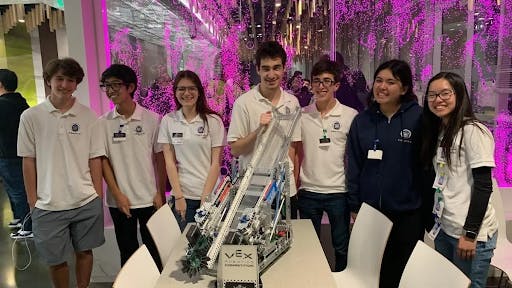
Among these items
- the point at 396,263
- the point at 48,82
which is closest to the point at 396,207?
the point at 396,263

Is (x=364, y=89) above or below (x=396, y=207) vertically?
above

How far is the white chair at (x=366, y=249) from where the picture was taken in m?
2.00

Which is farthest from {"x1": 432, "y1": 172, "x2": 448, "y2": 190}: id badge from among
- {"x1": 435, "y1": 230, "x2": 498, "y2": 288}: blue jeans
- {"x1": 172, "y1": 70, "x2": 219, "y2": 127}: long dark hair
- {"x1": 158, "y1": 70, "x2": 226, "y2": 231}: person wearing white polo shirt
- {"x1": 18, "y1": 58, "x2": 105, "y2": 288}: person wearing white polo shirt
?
{"x1": 18, "y1": 58, "x2": 105, "y2": 288}: person wearing white polo shirt

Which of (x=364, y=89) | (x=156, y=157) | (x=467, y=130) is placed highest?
(x=364, y=89)

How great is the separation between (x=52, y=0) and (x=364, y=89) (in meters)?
5.71

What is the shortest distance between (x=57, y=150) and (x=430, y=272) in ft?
6.70

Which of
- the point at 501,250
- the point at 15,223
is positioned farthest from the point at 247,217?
the point at 15,223

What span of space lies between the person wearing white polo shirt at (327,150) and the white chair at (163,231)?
0.83 m

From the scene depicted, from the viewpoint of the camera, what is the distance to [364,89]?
3.21 m

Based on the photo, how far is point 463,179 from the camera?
1.86m

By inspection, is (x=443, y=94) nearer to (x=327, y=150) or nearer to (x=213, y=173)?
(x=327, y=150)

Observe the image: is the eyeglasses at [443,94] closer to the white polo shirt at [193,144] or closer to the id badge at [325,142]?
the id badge at [325,142]

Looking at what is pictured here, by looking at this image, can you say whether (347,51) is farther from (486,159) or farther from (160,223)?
(160,223)

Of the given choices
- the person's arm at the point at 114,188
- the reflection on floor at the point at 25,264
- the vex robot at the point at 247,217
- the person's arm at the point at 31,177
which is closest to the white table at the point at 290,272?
the vex robot at the point at 247,217
